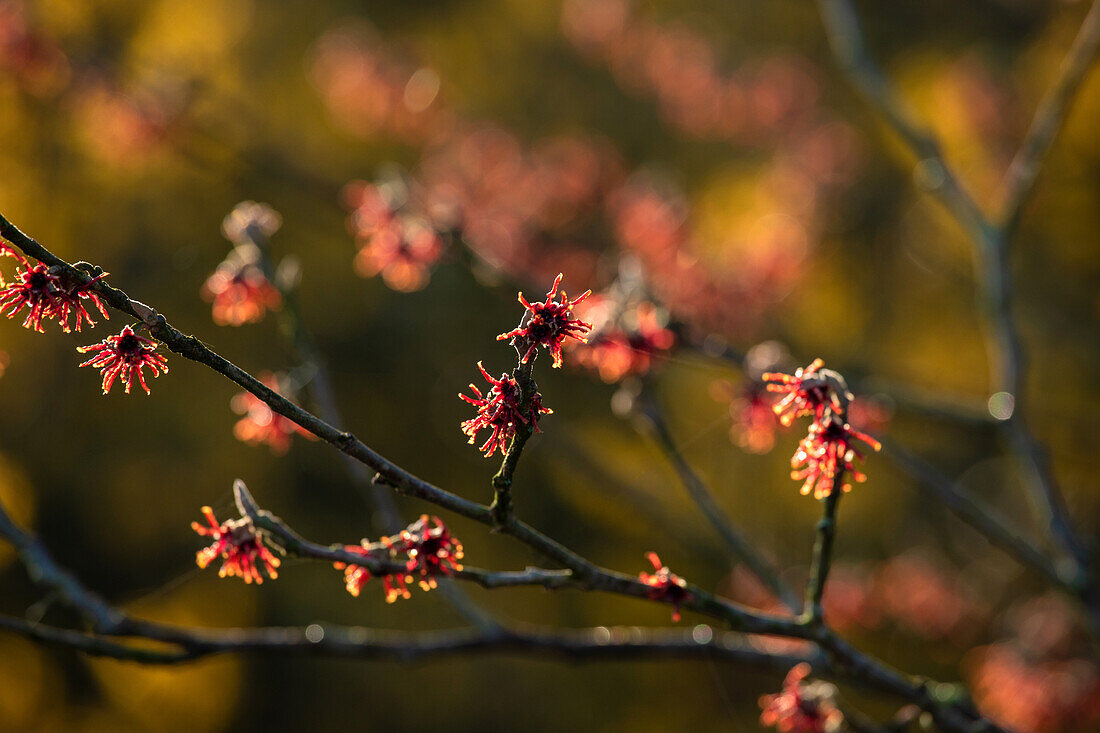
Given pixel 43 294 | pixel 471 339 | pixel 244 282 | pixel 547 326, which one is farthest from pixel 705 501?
pixel 471 339

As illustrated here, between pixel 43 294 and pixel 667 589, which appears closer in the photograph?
pixel 43 294

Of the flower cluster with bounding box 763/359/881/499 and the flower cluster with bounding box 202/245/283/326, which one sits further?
the flower cluster with bounding box 202/245/283/326

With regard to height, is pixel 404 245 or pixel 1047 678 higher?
pixel 404 245

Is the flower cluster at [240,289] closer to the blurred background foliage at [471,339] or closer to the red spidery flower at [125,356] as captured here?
the red spidery flower at [125,356]

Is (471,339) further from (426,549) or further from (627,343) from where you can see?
(426,549)

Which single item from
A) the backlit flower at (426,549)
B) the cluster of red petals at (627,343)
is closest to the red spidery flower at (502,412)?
the backlit flower at (426,549)

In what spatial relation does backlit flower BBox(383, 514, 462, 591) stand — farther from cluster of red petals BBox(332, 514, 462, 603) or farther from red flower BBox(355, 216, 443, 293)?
red flower BBox(355, 216, 443, 293)

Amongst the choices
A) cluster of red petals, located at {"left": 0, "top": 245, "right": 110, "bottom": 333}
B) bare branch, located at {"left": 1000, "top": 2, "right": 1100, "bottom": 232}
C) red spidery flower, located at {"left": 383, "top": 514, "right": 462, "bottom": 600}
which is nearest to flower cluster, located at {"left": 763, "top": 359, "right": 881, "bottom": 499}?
red spidery flower, located at {"left": 383, "top": 514, "right": 462, "bottom": 600}
